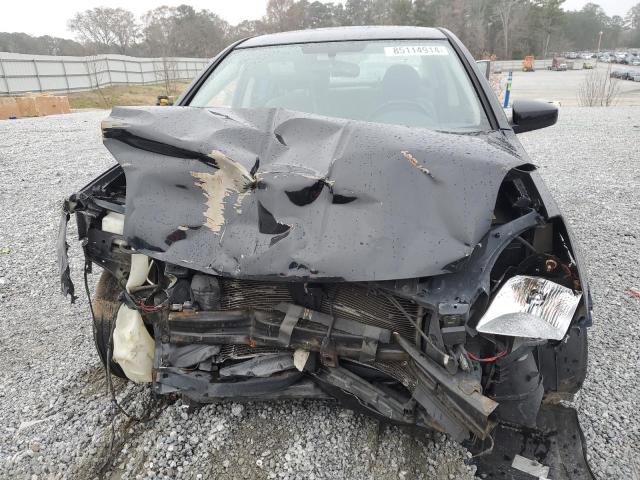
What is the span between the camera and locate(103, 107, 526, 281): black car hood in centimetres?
155

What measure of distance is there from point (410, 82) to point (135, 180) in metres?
1.78

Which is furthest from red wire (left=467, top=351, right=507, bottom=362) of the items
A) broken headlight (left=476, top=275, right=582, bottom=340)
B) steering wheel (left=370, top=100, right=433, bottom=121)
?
steering wheel (left=370, top=100, right=433, bottom=121)

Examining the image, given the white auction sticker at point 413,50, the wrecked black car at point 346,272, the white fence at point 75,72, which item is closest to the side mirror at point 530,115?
the wrecked black car at point 346,272

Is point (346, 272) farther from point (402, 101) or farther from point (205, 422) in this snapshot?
point (402, 101)

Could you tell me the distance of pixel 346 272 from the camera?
152cm

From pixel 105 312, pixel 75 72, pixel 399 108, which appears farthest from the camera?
pixel 75 72

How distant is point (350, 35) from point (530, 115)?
1299 mm

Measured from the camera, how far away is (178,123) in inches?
77.5

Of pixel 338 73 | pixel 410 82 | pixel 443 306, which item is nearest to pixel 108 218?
pixel 443 306

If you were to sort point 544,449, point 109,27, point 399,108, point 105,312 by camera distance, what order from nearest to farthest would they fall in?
point 544,449 < point 105,312 < point 399,108 < point 109,27

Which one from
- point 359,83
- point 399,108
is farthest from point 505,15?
point 399,108

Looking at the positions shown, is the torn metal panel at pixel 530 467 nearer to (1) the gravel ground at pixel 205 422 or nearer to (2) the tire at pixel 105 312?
(1) the gravel ground at pixel 205 422

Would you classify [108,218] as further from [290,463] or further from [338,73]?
[338,73]

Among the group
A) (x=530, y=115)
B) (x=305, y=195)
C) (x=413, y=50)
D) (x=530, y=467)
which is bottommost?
(x=530, y=467)
